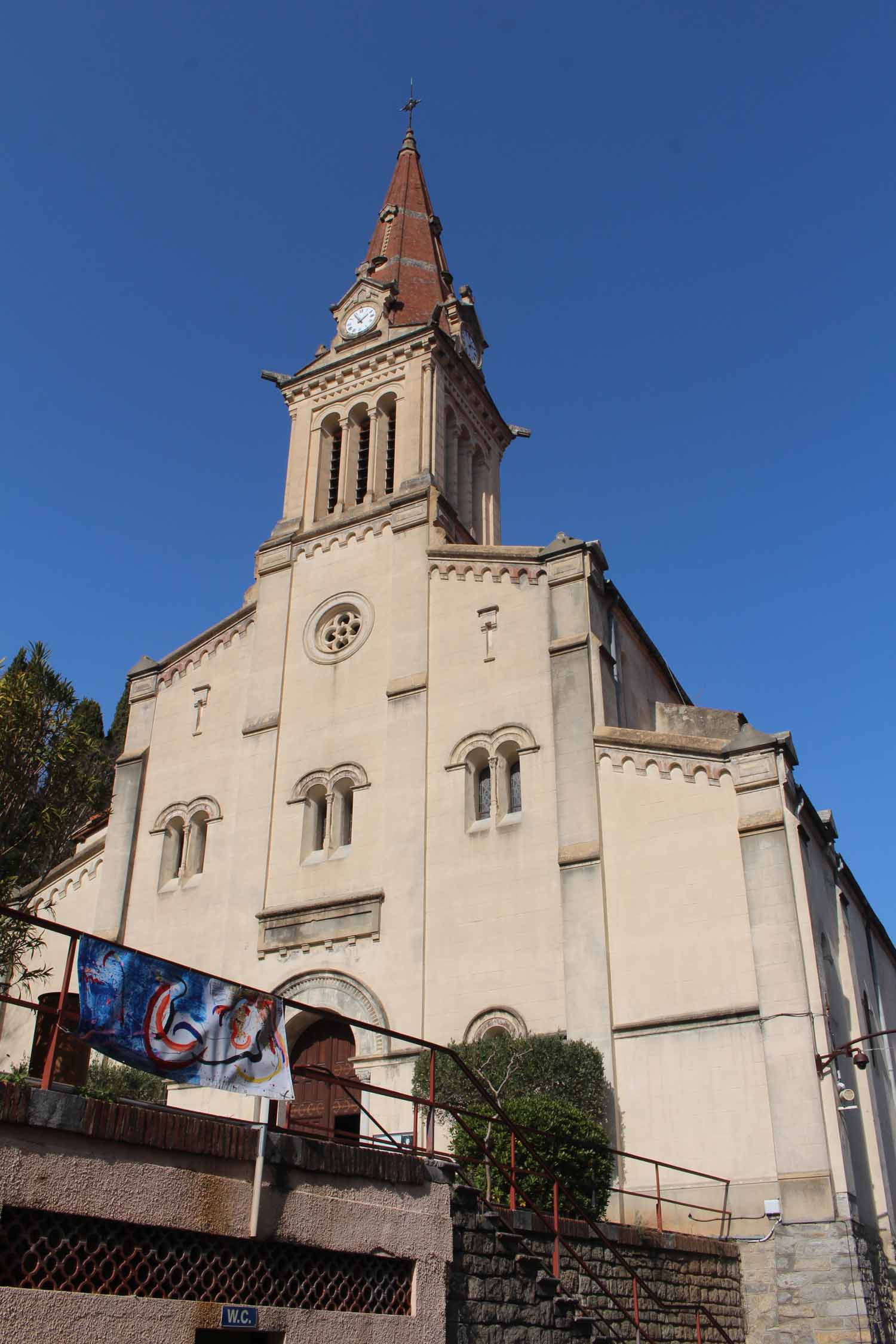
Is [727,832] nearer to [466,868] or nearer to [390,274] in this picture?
[466,868]

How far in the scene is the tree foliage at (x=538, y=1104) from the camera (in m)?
15.6

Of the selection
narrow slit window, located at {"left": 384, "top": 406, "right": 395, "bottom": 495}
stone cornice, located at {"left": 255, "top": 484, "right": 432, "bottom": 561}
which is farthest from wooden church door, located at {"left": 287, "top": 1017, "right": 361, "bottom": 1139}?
narrow slit window, located at {"left": 384, "top": 406, "right": 395, "bottom": 495}

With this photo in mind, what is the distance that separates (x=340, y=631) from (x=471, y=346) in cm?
1087

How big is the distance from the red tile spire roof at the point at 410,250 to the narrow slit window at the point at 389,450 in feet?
8.24

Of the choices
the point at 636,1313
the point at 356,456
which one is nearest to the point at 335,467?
the point at 356,456

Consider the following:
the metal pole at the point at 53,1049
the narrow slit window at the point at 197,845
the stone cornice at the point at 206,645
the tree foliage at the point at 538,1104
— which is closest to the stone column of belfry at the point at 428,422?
the stone cornice at the point at 206,645

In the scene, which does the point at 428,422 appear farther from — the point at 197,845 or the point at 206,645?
the point at 197,845

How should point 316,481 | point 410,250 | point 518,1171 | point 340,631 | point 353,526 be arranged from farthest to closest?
point 410,250
point 316,481
point 353,526
point 340,631
point 518,1171

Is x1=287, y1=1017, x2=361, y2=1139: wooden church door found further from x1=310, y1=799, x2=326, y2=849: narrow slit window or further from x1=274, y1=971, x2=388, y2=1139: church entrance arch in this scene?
x1=310, y1=799, x2=326, y2=849: narrow slit window

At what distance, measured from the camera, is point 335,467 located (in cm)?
2964

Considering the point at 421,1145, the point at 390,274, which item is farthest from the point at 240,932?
the point at 390,274

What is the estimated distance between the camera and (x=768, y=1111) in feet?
56.7

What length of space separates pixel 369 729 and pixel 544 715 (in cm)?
400

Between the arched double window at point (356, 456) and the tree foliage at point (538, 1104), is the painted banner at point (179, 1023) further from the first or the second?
the arched double window at point (356, 456)
